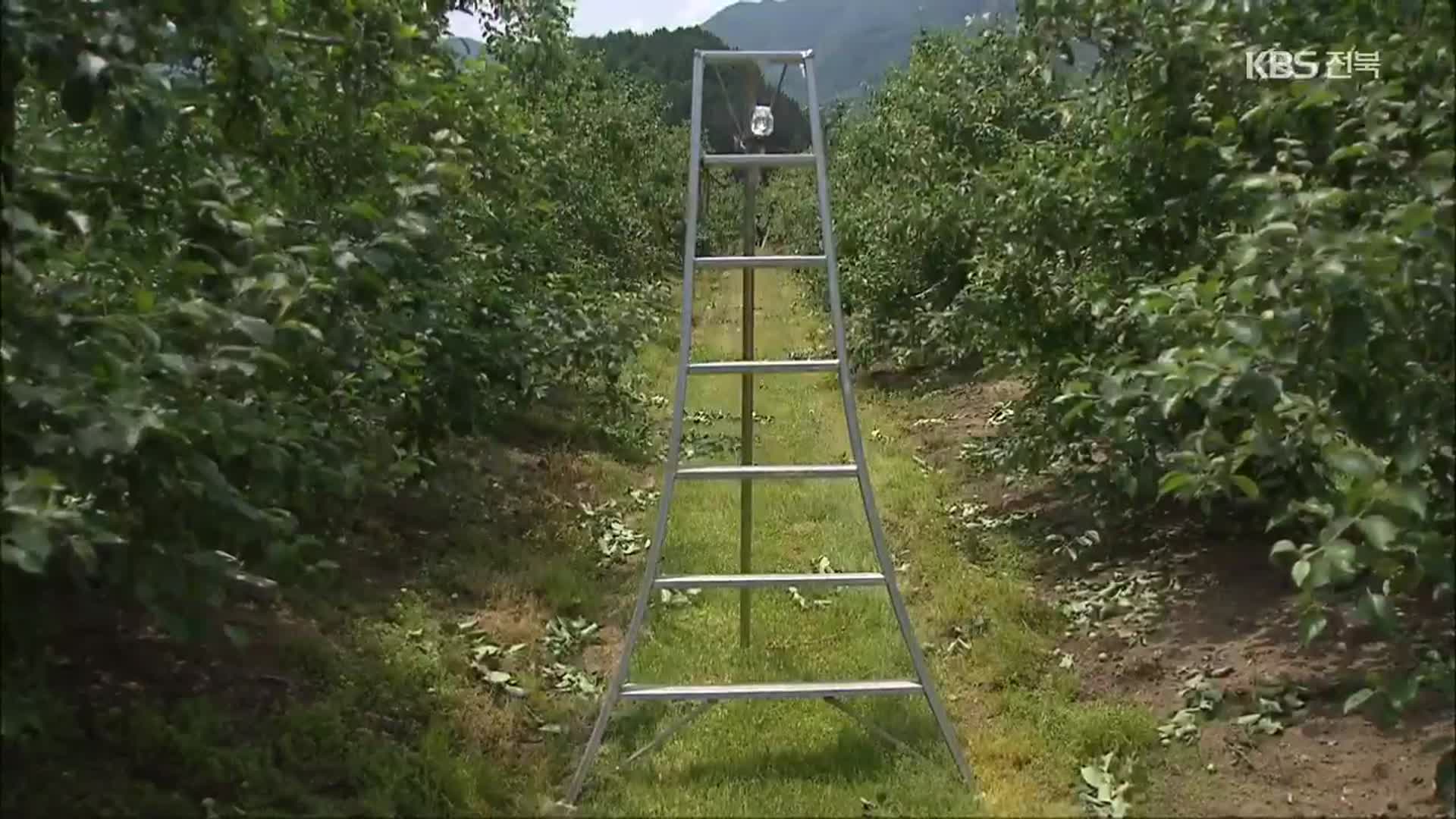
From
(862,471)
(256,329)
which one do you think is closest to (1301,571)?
(862,471)

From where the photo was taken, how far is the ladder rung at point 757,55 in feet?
14.0

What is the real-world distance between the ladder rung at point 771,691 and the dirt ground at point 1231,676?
2.60 feet

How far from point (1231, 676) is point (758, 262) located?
2300mm

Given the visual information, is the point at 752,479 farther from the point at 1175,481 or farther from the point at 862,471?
the point at 1175,481

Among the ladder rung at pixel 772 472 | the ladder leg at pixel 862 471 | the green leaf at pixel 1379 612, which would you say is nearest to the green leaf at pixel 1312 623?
the green leaf at pixel 1379 612

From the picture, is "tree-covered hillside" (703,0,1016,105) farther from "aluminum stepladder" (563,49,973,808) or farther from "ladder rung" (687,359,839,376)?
"ladder rung" (687,359,839,376)

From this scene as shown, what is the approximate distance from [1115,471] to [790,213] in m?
17.4

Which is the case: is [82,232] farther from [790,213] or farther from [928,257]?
[790,213]

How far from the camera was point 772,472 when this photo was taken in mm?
3891

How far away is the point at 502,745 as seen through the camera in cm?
443

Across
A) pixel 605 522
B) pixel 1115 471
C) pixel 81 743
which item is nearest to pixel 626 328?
pixel 605 522

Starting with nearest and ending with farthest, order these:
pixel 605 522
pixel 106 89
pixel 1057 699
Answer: pixel 106 89, pixel 1057 699, pixel 605 522

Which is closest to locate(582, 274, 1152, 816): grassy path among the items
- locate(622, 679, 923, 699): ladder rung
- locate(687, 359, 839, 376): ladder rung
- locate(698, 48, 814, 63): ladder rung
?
locate(622, 679, 923, 699): ladder rung

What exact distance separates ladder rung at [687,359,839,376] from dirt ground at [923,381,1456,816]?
156cm
